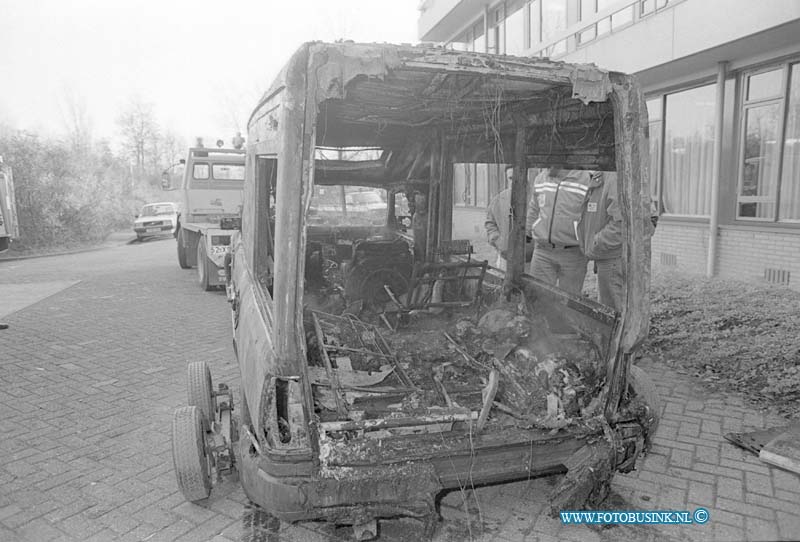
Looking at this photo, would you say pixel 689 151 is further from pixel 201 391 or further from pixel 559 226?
pixel 201 391

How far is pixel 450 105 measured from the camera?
12.4ft

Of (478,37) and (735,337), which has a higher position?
(478,37)

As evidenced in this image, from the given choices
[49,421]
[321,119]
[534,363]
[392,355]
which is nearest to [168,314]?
[49,421]

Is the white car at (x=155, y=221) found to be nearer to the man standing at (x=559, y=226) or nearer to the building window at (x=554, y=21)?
the building window at (x=554, y=21)

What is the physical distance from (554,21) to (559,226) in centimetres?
936

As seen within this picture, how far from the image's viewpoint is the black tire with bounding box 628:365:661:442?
3.01 metres

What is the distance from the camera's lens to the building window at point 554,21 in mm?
12191

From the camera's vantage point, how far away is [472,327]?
4262 mm

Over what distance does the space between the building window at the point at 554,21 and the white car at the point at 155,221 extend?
14511 mm

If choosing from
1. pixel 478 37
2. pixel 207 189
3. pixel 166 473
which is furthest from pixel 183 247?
pixel 478 37

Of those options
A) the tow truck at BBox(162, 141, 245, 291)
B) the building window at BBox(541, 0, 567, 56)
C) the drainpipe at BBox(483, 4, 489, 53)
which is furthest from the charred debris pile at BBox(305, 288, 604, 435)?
the drainpipe at BBox(483, 4, 489, 53)

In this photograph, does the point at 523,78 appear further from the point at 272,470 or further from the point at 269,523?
the point at 269,523

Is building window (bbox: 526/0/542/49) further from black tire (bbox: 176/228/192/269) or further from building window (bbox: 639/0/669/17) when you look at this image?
black tire (bbox: 176/228/192/269)

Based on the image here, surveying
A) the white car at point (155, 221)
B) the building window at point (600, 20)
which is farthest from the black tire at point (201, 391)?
the white car at point (155, 221)
